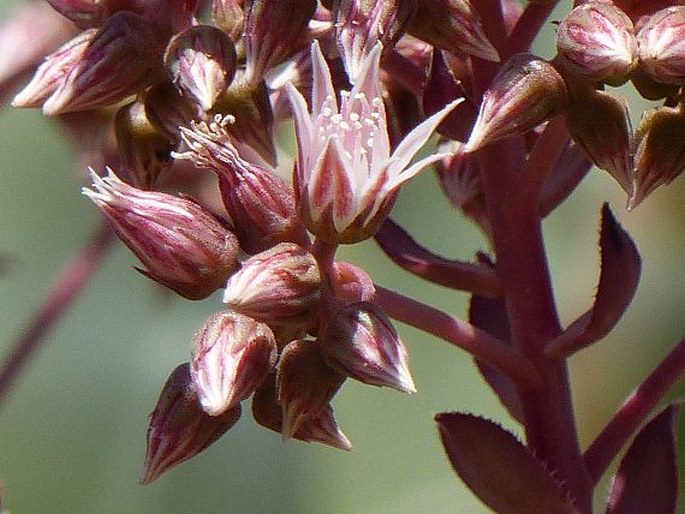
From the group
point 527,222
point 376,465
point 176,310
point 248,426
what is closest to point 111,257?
point 176,310

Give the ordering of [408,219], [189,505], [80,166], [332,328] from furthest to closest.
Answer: [408,219], [189,505], [80,166], [332,328]

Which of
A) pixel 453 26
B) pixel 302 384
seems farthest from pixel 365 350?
pixel 453 26

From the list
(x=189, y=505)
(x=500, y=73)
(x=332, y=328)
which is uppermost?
(x=500, y=73)

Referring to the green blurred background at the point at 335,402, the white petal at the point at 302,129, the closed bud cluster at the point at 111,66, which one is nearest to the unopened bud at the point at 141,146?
the closed bud cluster at the point at 111,66

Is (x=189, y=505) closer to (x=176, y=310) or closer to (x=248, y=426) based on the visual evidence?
(x=248, y=426)

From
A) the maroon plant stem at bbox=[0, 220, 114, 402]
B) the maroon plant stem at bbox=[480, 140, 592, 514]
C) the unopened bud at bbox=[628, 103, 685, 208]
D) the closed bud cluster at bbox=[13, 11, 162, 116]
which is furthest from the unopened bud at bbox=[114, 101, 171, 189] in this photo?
the maroon plant stem at bbox=[0, 220, 114, 402]

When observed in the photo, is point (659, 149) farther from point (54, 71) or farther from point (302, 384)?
point (54, 71)
